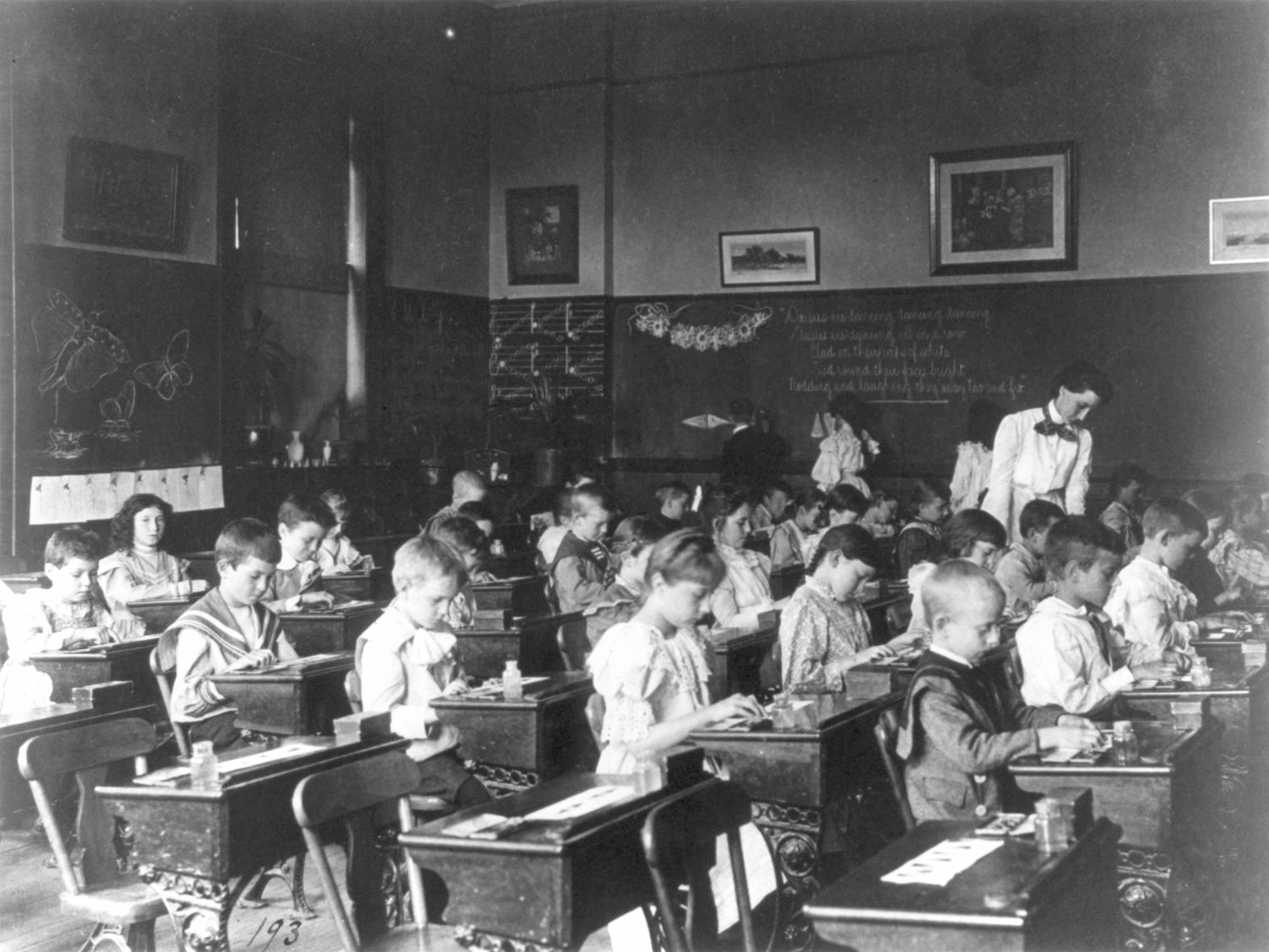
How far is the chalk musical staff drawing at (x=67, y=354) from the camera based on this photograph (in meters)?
8.45

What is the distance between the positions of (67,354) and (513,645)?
436cm

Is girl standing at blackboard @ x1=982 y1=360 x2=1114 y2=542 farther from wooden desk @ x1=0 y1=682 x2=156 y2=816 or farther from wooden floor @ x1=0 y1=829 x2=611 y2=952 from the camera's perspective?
wooden desk @ x1=0 y1=682 x2=156 y2=816

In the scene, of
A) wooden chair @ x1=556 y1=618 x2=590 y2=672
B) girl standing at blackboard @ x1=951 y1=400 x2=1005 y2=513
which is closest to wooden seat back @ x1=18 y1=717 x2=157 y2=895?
wooden chair @ x1=556 y1=618 x2=590 y2=672

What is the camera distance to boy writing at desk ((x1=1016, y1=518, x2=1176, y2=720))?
4.15 metres

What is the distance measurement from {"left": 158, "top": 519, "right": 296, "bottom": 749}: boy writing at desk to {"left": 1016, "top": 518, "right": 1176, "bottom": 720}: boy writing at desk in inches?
95.9

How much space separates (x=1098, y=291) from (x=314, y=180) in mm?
6039

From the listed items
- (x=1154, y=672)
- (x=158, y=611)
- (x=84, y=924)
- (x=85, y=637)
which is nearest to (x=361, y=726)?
(x=84, y=924)

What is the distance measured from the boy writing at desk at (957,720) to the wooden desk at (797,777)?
243 mm

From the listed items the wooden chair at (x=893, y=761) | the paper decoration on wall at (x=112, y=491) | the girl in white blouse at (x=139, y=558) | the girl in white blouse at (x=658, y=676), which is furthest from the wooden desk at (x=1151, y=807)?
the paper decoration on wall at (x=112, y=491)

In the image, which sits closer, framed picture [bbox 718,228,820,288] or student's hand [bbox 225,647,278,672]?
student's hand [bbox 225,647,278,672]

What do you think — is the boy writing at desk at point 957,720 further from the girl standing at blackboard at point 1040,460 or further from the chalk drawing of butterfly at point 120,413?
the chalk drawing of butterfly at point 120,413

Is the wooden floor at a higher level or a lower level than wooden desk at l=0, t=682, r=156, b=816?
lower

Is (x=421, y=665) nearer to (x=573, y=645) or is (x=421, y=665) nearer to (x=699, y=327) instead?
(x=573, y=645)

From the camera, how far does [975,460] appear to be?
35.1 ft
